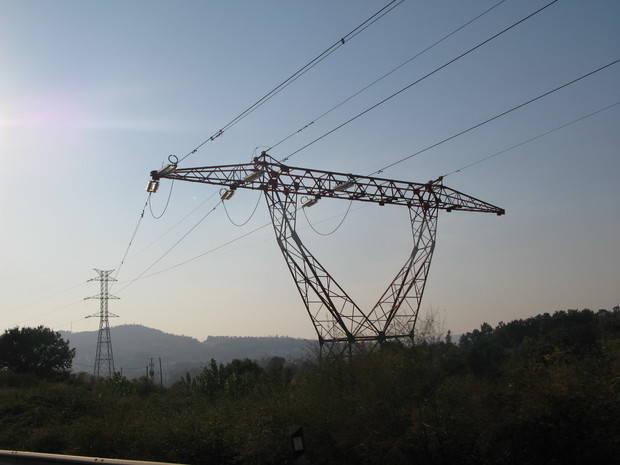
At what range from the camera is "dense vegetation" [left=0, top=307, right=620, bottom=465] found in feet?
30.1

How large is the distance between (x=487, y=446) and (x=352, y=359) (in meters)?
5.64

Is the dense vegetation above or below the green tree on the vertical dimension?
below

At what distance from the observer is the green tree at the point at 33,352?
236 ft

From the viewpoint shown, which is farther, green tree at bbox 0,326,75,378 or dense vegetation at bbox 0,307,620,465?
green tree at bbox 0,326,75,378

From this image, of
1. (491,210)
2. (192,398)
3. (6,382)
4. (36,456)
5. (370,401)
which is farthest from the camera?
(6,382)

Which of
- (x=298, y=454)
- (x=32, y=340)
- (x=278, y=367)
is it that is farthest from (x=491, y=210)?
(x=32, y=340)

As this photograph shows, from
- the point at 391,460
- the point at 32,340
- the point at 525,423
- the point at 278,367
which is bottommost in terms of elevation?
Result: the point at 391,460

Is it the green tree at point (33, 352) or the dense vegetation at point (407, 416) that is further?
the green tree at point (33, 352)

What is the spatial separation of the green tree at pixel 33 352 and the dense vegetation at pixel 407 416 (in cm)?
5990

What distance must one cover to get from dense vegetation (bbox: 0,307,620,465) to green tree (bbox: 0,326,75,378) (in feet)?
197

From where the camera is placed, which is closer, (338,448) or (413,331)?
(338,448)

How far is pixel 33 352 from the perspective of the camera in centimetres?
7312

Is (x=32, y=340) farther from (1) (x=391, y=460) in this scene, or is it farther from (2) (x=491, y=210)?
(1) (x=391, y=460)

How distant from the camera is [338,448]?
12.2m
